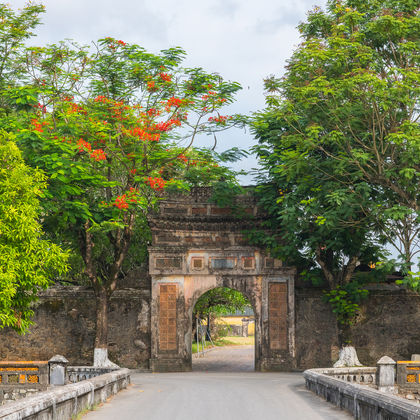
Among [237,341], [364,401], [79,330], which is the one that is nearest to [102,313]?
[79,330]

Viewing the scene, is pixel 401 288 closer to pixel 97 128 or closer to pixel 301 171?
pixel 301 171

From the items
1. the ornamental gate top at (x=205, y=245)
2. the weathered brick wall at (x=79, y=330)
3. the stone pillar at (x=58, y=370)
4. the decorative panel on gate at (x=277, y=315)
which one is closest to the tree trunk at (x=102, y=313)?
the weathered brick wall at (x=79, y=330)

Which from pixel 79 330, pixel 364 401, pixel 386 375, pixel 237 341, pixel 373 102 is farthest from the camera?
pixel 237 341

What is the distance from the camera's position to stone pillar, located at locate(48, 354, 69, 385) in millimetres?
16859

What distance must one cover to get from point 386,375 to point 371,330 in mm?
7955

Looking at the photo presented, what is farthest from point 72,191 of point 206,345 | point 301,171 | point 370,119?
point 206,345

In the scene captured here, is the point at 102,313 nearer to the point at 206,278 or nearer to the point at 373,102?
the point at 206,278

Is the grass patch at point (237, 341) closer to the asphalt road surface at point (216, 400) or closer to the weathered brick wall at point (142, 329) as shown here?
the weathered brick wall at point (142, 329)

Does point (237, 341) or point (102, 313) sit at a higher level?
point (102, 313)

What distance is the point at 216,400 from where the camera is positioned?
14828 mm

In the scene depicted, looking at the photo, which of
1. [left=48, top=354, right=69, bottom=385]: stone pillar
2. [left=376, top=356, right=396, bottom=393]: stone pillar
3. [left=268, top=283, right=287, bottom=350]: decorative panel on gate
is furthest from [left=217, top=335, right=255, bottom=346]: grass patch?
[left=48, top=354, right=69, bottom=385]: stone pillar

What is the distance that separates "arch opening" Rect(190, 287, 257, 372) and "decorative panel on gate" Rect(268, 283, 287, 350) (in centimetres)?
75

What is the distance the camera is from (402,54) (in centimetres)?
2038

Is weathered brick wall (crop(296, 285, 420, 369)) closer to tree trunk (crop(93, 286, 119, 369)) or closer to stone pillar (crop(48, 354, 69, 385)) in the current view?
tree trunk (crop(93, 286, 119, 369))
